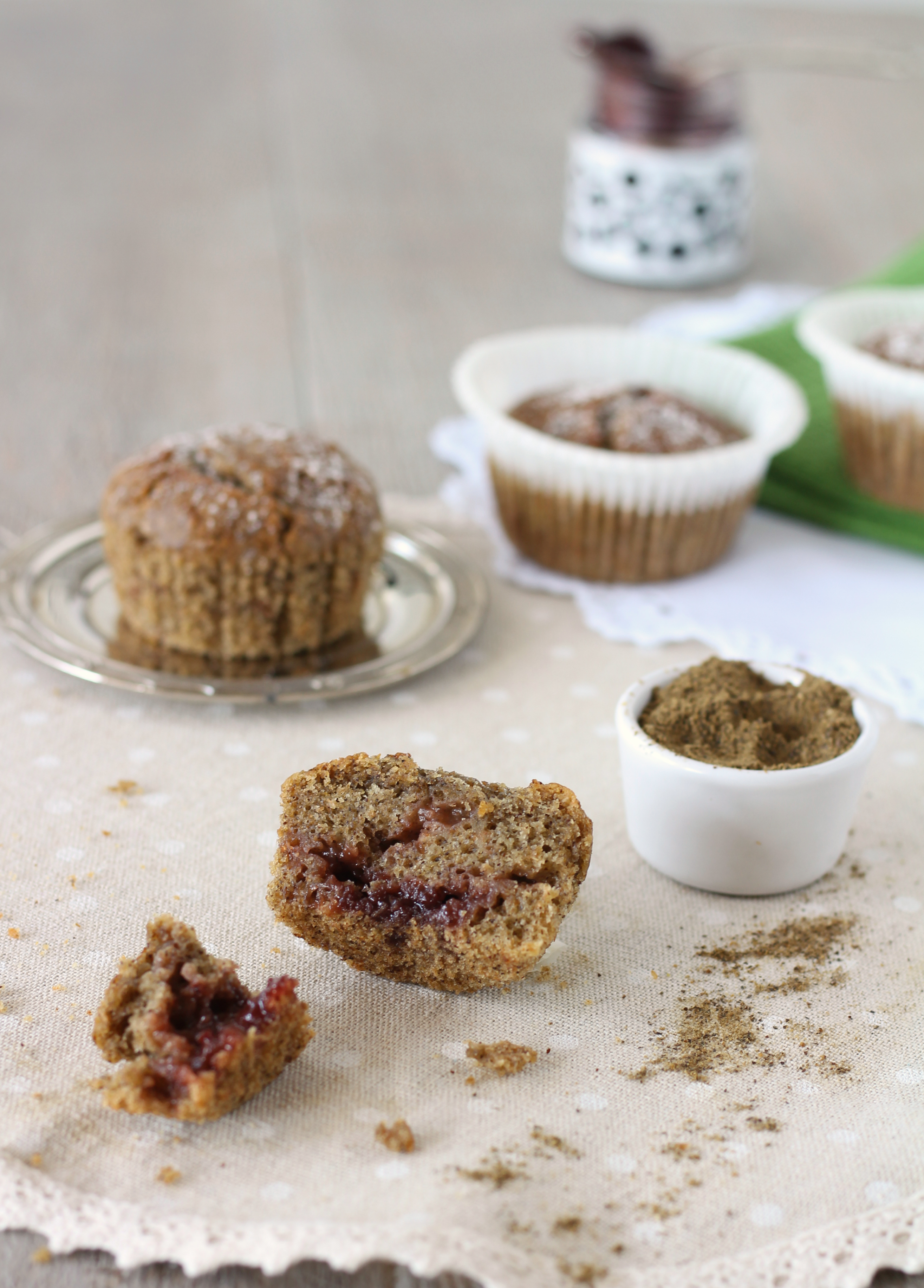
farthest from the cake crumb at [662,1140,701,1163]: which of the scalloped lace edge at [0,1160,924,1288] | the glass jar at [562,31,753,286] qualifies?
the glass jar at [562,31,753,286]

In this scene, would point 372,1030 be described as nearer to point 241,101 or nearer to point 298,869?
point 298,869

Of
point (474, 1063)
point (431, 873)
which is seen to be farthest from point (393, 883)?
point (474, 1063)

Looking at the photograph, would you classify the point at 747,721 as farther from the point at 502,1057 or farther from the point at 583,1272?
the point at 583,1272

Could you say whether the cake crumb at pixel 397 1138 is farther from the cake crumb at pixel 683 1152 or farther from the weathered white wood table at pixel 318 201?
the weathered white wood table at pixel 318 201

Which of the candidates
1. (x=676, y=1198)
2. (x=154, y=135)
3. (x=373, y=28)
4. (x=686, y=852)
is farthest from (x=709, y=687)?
(x=373, y=28)

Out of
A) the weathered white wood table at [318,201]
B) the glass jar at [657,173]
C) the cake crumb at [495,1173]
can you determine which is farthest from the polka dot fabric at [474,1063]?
the glass jar at [657,173]

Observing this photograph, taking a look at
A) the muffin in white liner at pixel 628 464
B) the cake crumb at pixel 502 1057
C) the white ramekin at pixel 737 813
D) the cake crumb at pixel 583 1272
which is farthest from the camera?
the muffin in white liner at pixel 628 464
